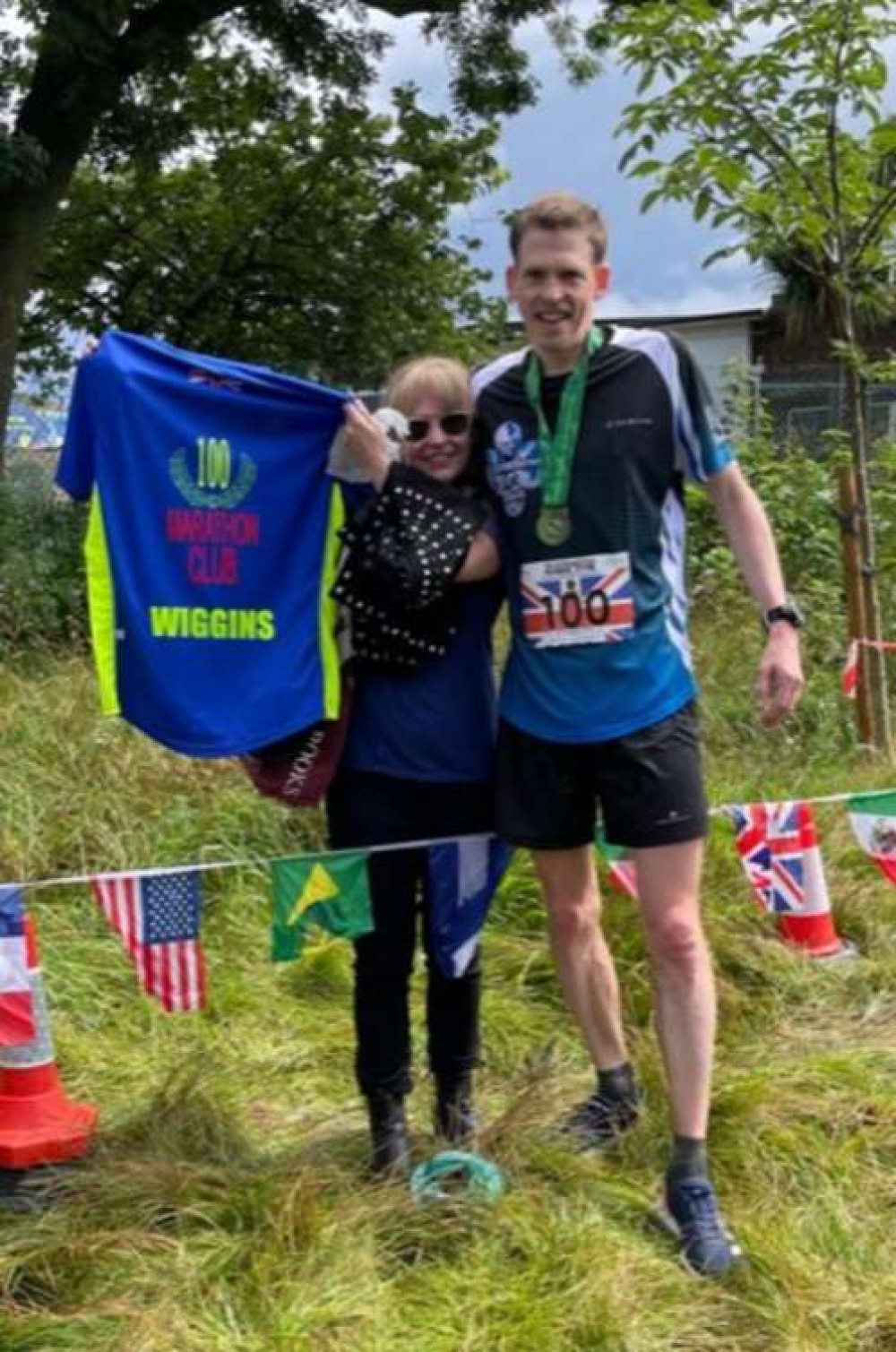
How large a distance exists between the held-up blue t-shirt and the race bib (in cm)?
49

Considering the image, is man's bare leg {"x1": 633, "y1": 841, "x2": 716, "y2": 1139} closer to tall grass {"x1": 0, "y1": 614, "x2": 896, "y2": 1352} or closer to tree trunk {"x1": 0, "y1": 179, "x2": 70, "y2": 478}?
tall grass {"x1": 0, "y1": 614, "x2": 896, "y2": 1352}

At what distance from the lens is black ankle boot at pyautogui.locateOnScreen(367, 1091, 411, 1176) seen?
131 inches

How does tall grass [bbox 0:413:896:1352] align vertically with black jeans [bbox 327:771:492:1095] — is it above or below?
below

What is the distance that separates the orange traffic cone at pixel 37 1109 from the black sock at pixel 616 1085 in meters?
1.20

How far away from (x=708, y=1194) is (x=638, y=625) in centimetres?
120

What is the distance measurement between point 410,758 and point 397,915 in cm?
35

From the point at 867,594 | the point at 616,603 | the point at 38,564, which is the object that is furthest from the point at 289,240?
the point at 616,603

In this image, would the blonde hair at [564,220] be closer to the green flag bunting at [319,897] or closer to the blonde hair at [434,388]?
the blonde hair at [434,388]

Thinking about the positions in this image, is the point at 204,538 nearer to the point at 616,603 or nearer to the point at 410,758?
the point at 410,758

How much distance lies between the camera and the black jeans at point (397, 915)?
323cm

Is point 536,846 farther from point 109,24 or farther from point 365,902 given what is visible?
point 109,24

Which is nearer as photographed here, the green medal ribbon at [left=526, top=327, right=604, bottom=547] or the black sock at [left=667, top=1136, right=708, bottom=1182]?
the green medal ribbon at [left=526, top=327, right=604, bottom=547]

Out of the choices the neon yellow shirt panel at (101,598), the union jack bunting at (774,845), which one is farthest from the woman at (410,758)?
the union jack bunting at (774,845)

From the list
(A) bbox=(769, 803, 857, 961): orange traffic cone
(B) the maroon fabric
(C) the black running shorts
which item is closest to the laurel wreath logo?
(B) the maroon fabric
